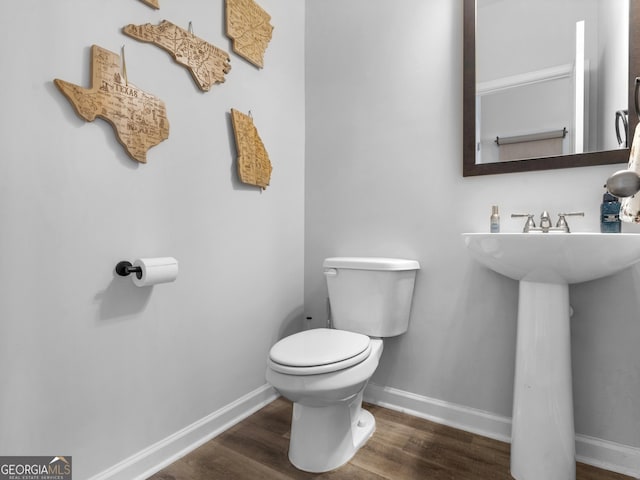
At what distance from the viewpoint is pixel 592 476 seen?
4.10ft

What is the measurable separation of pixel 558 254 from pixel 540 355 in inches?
14.3

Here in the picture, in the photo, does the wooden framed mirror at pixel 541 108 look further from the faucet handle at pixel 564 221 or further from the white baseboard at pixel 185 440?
the white baseboard at pixel 185 440

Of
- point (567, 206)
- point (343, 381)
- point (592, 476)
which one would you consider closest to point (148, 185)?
point (343, 381)

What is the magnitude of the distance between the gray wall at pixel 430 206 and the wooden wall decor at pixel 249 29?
35 centimetres

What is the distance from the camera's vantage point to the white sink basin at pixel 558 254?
1.01 m

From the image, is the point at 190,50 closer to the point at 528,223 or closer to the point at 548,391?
the point at 528,223

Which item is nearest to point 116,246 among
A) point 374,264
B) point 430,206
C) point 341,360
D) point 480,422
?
point 341,360

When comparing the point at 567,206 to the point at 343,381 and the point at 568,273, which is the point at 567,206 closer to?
the point at 568,273

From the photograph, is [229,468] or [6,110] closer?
[6,110]

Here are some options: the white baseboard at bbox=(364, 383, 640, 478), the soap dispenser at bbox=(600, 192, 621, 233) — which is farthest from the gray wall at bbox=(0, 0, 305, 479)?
the soap dispenser at bbox=(600, 192, 621, 233)

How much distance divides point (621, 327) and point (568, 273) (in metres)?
0.42

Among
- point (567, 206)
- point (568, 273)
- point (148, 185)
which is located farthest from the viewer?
point (567, 206)

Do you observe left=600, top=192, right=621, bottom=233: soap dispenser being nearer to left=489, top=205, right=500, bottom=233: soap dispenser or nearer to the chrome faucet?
the chrome faucet

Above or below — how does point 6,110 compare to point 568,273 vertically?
above
